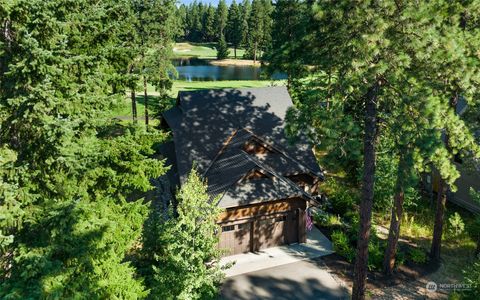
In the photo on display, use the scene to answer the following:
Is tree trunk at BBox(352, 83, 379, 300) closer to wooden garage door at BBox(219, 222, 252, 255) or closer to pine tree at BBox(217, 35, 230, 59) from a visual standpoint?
wooden garage door at BBox(219, 222, 252, 255)

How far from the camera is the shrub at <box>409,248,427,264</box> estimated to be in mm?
16984

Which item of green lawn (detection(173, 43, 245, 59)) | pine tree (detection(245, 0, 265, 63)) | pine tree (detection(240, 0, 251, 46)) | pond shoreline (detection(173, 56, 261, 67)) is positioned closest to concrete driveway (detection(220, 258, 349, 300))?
pine tree (detection(245, 0, 265, 63))

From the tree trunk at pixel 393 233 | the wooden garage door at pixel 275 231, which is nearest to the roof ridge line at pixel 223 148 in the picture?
the wooden garage door at pixel 275 231

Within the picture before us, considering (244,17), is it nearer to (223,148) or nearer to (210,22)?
(210,22)

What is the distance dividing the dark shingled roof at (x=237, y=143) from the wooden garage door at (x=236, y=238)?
5.44ft

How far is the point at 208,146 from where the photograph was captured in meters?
20.6

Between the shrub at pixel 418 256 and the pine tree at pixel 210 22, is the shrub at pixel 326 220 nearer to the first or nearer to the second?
the shrub at pixel 418 256

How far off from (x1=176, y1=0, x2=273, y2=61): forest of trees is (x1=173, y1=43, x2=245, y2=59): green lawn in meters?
3.57

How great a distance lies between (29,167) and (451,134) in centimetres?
1270

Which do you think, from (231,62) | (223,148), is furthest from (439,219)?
(231,62)

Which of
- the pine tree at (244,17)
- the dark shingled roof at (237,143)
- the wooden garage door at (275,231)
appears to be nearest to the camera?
the dark shingled roof at (237,143)

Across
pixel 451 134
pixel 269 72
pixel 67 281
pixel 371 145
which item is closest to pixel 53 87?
pixel 67 281

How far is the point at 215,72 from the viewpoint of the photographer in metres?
89.0

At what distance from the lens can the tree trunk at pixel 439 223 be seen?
53.5 ft
